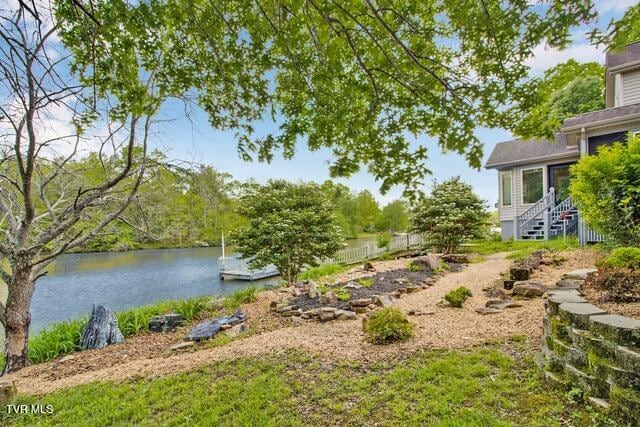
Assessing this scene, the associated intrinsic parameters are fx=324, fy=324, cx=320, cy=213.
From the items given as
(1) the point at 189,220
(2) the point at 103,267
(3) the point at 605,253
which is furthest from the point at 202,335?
(2) the point at 103,267

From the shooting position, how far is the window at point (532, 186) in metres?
12.3

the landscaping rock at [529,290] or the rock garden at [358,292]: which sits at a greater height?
the landscaping rock at [529,290]

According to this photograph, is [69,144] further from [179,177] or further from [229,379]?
[229,379]

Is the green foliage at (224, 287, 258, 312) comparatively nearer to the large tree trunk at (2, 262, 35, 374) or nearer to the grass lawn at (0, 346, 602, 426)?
the grass lawn at (0, 346, 602, 426)

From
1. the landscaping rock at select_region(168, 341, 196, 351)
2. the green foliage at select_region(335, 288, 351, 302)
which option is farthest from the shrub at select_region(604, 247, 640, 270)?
the landscaping rock at select_region(168, 341, 196, 351)

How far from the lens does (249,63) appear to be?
101 inches

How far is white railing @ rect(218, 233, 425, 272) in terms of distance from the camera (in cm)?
1538

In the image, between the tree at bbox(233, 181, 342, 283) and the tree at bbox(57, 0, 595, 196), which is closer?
the tree at bbox(57, 0, 595, 196)

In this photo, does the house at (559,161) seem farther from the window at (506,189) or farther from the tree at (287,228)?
the tree at (287,228)

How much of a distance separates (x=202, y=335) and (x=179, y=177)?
259 cm

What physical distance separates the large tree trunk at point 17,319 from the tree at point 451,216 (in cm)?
1062

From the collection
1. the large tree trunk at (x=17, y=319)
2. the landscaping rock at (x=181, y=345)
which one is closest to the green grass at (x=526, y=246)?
the landscaping rock at (x=181, y=345)

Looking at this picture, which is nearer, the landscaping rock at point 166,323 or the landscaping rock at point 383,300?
the landscaping rock at point 383,300

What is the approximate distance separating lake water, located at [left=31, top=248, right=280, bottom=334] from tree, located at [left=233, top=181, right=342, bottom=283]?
2.75 meters
